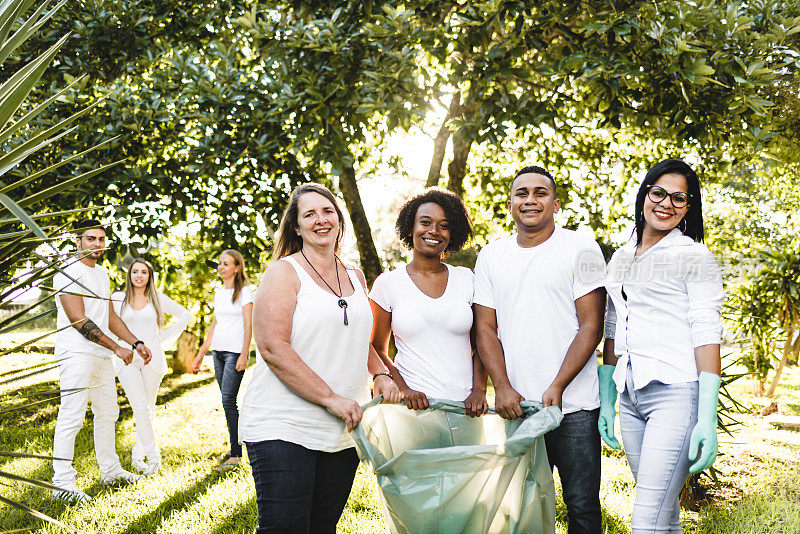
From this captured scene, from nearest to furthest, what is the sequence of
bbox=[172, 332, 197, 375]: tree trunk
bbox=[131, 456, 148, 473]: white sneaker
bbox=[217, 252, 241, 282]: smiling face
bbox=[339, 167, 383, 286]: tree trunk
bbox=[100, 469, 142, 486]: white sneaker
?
bbox=[100, 469, 142, 486]: white sneaker → bbox=[131, 456, 148, 473]: white sneaker → bbox=[217, 252, 241, 282]: smiling face → bbox=[339, 167, 383, 286]: tree trunk → bbox=[172, 332, 197, 375]: tree trunk

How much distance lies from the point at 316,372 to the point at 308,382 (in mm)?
112

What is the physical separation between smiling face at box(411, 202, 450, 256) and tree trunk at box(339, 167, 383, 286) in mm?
4953

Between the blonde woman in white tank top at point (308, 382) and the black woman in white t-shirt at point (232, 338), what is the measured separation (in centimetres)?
313

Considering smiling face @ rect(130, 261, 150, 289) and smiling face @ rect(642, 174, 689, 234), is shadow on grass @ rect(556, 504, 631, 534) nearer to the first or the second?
smiling face @ rect(642, 174, 689, 234)

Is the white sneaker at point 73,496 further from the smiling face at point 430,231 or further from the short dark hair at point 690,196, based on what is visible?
the short dark hair at point 690,196

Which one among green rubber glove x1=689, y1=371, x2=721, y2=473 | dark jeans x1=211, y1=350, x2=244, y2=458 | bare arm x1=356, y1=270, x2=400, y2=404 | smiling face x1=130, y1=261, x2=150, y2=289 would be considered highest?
smiling face x1=130, y1=261, x2=150, y2=289

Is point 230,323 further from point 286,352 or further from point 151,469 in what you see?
point 286,352

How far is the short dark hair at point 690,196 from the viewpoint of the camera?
2.52 metres

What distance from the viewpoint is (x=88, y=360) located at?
15.7ft

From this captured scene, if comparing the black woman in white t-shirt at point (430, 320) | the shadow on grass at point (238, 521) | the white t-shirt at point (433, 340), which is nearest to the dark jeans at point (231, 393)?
the shadow on grass at point (238, 521)

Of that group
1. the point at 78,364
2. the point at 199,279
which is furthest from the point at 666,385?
the point at 199,279

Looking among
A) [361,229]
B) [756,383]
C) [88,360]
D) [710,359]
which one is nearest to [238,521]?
[88,360]

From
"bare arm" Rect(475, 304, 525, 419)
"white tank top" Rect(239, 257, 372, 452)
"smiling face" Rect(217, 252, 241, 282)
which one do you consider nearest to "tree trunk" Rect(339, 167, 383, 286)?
"smiling face" Rect(217, 252, 241, 282)

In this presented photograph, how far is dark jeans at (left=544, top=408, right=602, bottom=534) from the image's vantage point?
8.64 feet
